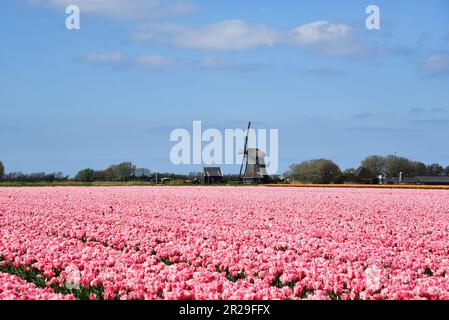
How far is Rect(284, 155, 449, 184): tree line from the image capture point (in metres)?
95.5

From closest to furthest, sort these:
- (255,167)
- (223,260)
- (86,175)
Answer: (223,260)
(86,175)
(255,167)

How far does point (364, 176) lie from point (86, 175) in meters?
53.4

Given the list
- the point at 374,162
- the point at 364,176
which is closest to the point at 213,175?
the point at 364,176

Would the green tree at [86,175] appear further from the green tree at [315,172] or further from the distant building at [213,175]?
the green tree at [315,172]

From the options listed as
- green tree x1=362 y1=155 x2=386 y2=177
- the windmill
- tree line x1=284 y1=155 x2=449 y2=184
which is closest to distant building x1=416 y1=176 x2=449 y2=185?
tree line x1=284 y1=155 x2=449 y2=184

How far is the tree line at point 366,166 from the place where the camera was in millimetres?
95500

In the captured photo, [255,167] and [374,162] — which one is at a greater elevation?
[374,162]

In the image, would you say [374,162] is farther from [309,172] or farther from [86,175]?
[86,175]

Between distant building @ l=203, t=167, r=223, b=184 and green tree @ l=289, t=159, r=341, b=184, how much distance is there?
42.6ft

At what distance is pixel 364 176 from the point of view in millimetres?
101938

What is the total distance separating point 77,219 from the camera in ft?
51.3

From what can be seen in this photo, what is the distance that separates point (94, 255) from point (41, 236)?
3217mm
